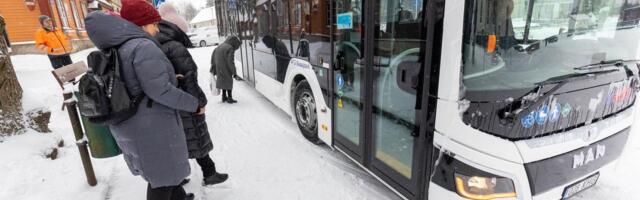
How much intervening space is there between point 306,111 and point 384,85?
1765mm

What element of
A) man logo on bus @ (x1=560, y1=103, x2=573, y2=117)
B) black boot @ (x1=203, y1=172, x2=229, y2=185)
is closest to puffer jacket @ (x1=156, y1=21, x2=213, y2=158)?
black boot @ (x1=203, y1=172, x2=229, y2=185)

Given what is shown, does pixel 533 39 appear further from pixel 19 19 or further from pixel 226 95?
pixel 19 19

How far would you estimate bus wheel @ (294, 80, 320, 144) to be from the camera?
412 cm

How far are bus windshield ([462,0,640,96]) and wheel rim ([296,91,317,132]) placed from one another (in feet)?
7.82

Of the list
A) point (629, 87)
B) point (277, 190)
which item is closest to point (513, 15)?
point (629, 87)

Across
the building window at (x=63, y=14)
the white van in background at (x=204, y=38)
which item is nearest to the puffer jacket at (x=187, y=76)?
the building window at (x=63, y=14)

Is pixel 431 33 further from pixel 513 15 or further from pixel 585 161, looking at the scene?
pixel 585 161

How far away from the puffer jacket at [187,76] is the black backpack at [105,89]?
Result: 502 millimetres

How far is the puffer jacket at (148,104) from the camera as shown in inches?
73.7

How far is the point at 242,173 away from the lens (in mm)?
3559

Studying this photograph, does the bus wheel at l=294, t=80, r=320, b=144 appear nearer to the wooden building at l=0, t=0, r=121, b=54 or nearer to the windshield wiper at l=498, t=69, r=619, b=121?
the windshield wiper at l=498, t=69, r=619, b=121

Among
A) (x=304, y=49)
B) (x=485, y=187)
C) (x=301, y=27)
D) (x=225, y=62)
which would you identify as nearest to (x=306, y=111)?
(x=304, y=49)

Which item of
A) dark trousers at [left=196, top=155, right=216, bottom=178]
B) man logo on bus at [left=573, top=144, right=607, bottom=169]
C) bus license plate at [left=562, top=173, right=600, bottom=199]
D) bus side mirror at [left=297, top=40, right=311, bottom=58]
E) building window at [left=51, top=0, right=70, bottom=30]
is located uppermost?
building window at [left=51, top=0, right=70, bottom=30]

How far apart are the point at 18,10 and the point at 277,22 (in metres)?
16.2
